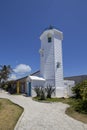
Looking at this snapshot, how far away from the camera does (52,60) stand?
2675 centimetres

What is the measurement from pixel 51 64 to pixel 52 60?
663 mm

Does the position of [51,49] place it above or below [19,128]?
above

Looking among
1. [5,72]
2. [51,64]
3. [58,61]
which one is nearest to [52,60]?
[51,64]

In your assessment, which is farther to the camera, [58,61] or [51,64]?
[58,61]

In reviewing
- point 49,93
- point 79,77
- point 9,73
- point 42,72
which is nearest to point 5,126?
point 49,93

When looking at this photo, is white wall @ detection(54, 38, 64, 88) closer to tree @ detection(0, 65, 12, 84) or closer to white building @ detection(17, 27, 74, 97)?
white building @ detection(17, 27, 74, 97)

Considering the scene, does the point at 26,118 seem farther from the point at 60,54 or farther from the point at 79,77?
the point at 79,77

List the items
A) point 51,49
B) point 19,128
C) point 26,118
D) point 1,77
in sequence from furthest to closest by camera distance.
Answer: point 1,77
point 51,49
point 26,118
point 19,128

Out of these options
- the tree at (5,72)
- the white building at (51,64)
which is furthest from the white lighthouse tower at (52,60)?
the tree at (5,72)

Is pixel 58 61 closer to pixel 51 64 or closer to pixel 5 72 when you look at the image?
pixel 51 64

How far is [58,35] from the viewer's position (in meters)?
28.2

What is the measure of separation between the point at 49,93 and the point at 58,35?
1050 cm

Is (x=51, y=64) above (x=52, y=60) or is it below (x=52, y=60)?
below

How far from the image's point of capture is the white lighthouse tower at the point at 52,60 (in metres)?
26.7
